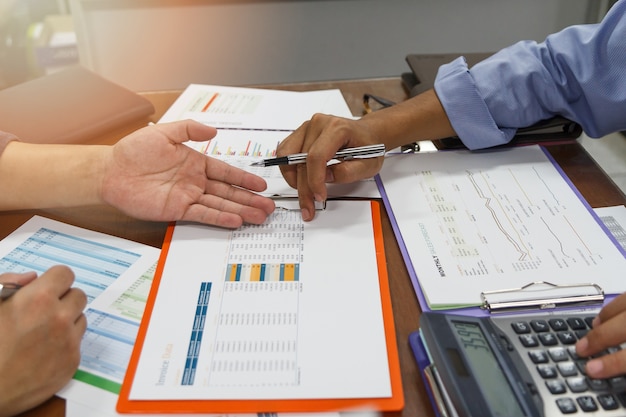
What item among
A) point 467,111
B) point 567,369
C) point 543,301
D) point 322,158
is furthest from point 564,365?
point 467,111

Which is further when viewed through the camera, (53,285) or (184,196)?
(184,196)

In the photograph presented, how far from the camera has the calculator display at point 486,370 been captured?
52 cm

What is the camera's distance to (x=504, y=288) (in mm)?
693

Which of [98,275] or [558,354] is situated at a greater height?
[98,275]

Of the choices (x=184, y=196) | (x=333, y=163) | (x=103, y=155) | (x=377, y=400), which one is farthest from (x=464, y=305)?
(x=103, y=155)

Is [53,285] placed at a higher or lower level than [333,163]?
lower

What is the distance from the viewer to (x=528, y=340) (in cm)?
60

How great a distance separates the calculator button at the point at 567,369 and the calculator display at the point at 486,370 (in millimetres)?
63

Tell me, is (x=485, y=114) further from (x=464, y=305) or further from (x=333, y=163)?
(x=464, y=305)

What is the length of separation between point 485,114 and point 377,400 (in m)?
0.59

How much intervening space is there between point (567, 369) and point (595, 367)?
3 centimetres

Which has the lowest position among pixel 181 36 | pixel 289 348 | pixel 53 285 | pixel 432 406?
pixel 432 406

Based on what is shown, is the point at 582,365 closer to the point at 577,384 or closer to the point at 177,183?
the point at 577,384

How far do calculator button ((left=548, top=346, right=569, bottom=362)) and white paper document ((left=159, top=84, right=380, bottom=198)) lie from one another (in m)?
0.38
